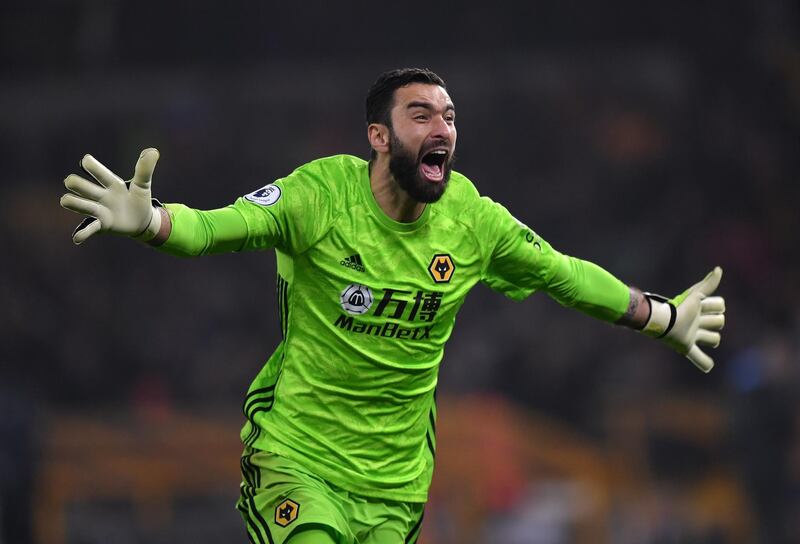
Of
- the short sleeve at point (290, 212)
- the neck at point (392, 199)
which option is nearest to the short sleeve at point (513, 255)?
the neck at point (392, 199)

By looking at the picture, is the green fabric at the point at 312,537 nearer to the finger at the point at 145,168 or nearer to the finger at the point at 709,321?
the finger at the point at 145,168

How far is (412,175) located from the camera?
4.64m

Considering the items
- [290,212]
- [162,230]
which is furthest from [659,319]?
[162,230]

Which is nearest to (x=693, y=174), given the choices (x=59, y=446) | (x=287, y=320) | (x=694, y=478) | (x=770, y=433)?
(x=694, y=478)

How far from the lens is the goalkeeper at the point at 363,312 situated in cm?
459

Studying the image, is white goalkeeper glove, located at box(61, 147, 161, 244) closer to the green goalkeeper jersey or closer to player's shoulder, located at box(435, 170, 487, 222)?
the green goalkeeper jersey

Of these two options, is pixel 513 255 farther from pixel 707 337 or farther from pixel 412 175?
pixel 707 337

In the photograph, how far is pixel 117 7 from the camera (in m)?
13.1

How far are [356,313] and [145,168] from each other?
920 mm

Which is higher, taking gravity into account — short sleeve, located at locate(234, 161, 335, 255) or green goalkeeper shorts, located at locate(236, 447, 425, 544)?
short sleeve, located at locate(234, 161, 335, 255)

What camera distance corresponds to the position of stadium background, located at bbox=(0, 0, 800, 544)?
1127 centimetres

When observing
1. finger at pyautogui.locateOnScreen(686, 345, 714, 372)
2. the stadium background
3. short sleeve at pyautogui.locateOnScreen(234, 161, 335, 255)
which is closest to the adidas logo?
short sleeve at pyautogui.locateOnScreen(234, 161, 335, 255)

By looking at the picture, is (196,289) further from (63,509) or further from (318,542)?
(318,542)

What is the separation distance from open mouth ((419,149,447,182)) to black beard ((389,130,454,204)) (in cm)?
1
